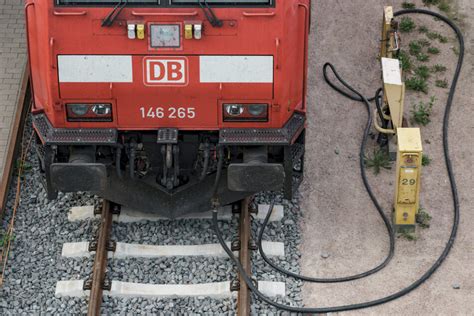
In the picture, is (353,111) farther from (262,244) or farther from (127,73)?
(127,73)

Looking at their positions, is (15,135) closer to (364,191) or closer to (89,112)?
(89,112)

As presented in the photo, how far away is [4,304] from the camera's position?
962 cm

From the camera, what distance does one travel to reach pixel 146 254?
10.0 m

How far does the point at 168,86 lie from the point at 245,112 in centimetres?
71

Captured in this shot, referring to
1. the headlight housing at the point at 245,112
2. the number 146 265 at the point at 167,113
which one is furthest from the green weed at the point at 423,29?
the number 146 265 at the point at 167,113

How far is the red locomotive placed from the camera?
30.1 feet

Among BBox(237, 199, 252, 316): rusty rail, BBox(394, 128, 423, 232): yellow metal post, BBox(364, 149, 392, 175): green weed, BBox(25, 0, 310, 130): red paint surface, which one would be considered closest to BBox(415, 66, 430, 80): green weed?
BBox(364, 149, 392, 175): green weed

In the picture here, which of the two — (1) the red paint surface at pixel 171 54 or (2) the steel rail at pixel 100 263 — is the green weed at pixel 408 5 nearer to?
(1) the red paint surface at pixel 171 54

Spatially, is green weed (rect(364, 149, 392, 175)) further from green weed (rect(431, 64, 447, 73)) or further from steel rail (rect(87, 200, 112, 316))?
steel rail (rect(87, 200, 112, 316))

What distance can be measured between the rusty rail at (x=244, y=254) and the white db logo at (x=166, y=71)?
163 cm

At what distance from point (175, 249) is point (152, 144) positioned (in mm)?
1049

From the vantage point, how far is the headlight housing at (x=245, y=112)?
31.1 feet

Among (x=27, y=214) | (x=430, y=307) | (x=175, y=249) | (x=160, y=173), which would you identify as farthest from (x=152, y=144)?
(x=430, y=307)

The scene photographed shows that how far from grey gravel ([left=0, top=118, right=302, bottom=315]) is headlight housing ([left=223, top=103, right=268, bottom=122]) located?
1.33m
